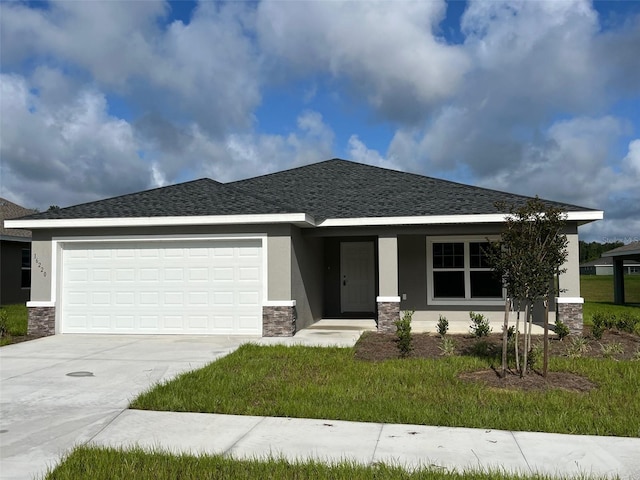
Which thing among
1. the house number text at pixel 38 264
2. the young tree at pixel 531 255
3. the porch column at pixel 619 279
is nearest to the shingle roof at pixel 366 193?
the young tree at pixel 531 255

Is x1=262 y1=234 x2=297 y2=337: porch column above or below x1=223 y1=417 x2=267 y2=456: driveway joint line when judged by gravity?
above

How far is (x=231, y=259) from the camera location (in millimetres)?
12617

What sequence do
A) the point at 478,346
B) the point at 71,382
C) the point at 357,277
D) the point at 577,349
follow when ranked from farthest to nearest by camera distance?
the point at 357,277 < the point at 478,346 < the point at 577,349 < the point at 71,382

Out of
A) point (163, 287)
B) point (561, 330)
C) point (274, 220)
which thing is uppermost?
point (274, 220)

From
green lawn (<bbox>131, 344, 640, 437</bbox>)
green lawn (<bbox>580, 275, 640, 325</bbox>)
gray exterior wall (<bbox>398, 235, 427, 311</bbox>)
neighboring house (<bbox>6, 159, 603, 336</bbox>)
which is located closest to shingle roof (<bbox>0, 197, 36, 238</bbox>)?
neighboring house (<bbox>6, 159, 603, 336</bbox>)

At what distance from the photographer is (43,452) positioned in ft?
16.3

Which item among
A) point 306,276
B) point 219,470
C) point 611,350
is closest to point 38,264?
point 306,276

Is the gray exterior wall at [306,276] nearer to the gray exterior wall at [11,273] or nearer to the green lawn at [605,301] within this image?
the green lawn at [605,301]

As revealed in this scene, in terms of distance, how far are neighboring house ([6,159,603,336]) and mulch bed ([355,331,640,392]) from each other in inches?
52.6

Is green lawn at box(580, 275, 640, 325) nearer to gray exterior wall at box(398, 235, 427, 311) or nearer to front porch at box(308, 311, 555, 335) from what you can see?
front porch at box(308, 311, 555, 335)

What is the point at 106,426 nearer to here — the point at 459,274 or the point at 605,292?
the point at 459,274

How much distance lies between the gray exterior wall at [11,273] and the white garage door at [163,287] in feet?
31.9

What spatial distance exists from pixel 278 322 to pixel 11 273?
15.0 metres

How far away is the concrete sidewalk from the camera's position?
4625mm
